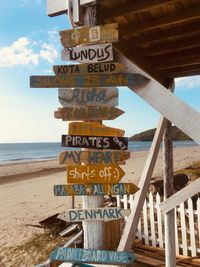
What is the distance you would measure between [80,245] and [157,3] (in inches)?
164

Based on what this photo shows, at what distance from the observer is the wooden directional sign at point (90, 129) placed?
2965mm

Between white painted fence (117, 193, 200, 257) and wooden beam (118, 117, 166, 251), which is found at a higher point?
wooden beam (118, 117, 166, 251)

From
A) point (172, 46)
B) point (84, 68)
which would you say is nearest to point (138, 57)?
point (172, 46)

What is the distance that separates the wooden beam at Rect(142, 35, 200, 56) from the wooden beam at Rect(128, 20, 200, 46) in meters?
0.22

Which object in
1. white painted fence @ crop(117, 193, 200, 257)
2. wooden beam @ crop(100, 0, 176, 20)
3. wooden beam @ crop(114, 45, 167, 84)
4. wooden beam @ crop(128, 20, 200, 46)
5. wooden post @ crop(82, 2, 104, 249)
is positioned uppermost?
wooden beam @ crop(128, 20, 200, 46)

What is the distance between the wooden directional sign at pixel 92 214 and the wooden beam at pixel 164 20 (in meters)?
2.35

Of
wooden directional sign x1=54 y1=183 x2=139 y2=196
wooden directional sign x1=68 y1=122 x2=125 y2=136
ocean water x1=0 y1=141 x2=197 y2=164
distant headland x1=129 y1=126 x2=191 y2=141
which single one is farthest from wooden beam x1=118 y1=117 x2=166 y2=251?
distant headland x1=129 y1=126 x2=191 y2=141

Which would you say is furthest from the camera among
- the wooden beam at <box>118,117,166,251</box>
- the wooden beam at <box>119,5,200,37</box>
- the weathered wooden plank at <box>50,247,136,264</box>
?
the wooden beam at <box>119,5,200,37</box>

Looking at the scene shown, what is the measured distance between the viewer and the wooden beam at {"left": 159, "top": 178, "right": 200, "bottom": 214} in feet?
9.80

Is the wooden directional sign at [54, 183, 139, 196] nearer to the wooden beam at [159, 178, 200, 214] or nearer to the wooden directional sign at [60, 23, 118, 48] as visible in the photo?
the wooden beam at [159, 178, 200, 214]

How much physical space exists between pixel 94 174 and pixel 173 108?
37.8 inches

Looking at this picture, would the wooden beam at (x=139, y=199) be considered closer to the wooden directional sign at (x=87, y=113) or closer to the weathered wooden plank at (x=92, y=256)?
the weathered wooden plank at (x=92, y=256)

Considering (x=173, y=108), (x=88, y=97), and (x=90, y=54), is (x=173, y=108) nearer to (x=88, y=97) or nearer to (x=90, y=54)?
(x=88, y=97)

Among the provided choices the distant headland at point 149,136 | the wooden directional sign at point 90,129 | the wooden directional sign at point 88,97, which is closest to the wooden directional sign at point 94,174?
the wooden directional sign at point 90,129
